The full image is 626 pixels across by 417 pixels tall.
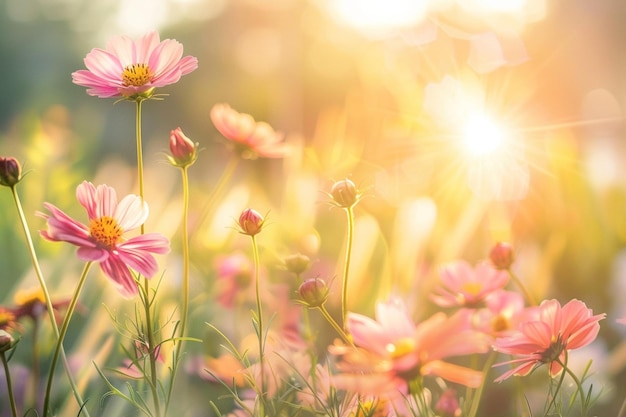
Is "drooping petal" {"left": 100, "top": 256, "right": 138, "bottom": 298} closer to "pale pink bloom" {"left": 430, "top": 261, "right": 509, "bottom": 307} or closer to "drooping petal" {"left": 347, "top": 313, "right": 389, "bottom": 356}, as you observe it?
"drooping petal" {"left": 347, "top": 313, "right": 389, "bottom": 356}

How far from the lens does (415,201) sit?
0.79 m

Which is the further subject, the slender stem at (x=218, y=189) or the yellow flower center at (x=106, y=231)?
the slender stem at (x=218, y=189)

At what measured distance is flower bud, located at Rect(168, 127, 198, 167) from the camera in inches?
13.7

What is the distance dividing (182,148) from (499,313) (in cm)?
23

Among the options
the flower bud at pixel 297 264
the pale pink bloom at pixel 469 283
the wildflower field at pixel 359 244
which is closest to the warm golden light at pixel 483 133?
the wildflower field at pixel 359 244

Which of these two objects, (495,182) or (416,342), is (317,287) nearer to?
(416,342)

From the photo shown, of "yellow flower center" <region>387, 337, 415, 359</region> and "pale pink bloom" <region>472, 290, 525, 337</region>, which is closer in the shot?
"yellow flower center" <region>387, 337, 415, 359</region>

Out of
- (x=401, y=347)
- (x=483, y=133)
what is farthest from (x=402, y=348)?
(x=483, y=133)

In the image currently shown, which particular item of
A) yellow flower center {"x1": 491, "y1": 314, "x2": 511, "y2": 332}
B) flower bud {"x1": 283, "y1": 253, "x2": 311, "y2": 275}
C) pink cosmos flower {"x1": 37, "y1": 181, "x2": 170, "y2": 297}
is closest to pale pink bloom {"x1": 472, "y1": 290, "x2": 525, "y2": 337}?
yellow flower center {"x1": 491, "y1": 314, "x2": 511, "y2": 332}

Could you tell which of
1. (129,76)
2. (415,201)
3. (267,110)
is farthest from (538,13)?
(267,110)

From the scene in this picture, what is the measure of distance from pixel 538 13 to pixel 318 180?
0.61 meters

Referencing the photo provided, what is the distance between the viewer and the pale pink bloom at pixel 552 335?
0.31 m

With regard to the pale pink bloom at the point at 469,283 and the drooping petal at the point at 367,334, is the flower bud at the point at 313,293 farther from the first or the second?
the pale pink bloom at the point at 469,283

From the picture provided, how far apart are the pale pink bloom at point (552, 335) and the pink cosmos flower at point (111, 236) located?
15 centimetres
